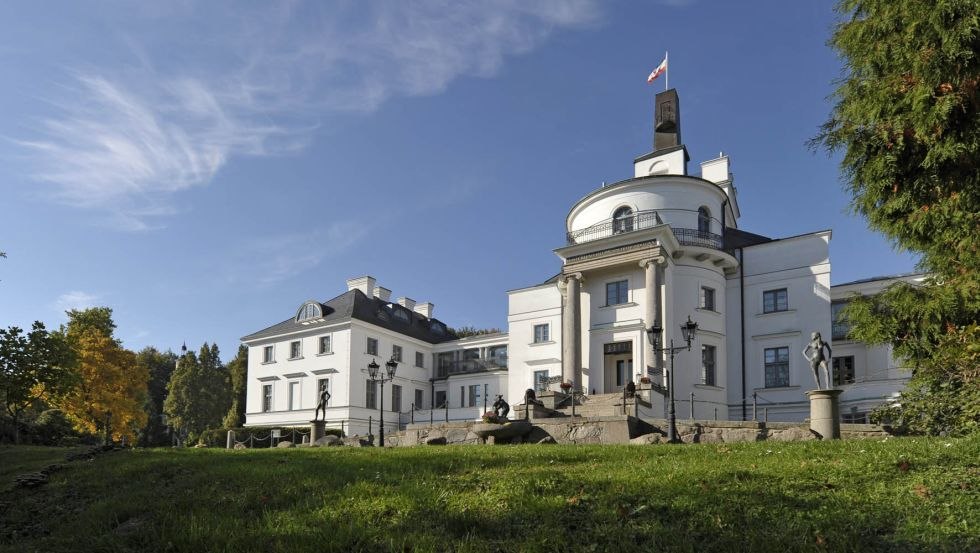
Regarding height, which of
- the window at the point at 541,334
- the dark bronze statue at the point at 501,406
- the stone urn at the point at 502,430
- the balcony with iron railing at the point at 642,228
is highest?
the balcony with iron railing at the point at 642,228

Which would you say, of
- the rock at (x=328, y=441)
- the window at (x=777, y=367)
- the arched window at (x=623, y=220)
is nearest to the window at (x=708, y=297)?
the window at (x=777, y=367)

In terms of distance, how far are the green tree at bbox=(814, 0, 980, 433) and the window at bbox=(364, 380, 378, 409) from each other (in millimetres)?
32956

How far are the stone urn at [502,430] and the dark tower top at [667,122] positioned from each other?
23648mm

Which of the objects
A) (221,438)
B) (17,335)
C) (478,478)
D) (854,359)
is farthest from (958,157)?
(221,438)

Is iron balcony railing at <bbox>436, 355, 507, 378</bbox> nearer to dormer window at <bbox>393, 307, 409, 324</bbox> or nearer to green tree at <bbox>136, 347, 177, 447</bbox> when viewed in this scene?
dormer window at <bbox>393, 307, 409, 324</bbox>

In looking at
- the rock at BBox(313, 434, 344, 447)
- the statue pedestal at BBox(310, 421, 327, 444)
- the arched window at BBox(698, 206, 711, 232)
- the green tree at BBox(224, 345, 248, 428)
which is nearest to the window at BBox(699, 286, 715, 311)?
the arched window at BBox(698, 206, 711, 232)

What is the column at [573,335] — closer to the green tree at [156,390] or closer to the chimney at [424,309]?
the chimney at [424,309]

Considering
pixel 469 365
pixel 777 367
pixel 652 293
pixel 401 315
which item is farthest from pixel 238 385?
pixel 777 367

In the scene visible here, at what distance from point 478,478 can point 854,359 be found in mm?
28448

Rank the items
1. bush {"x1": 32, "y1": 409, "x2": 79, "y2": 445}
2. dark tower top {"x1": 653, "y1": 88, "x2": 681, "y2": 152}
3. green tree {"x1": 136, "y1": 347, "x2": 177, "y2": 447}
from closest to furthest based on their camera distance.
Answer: bush {"x1": 32, "y1": 409, "x2": 79, "y2": 445}, dark tower top {"x1": 653, "y1": 88, "x2": 681, "y2": 152}, green tree {"x1": 136, "y1": 347, "x2": 177, "y2": 447}

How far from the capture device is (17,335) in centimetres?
1728

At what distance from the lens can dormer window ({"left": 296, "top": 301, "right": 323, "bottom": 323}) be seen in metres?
43.6

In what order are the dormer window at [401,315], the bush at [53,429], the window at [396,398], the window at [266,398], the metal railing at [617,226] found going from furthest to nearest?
the dormer window at [401,315], the window at [266,398], the window at [396,398], the bush at [53,429], the metal railing at [617,226]

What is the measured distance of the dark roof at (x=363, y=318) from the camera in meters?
42.8
